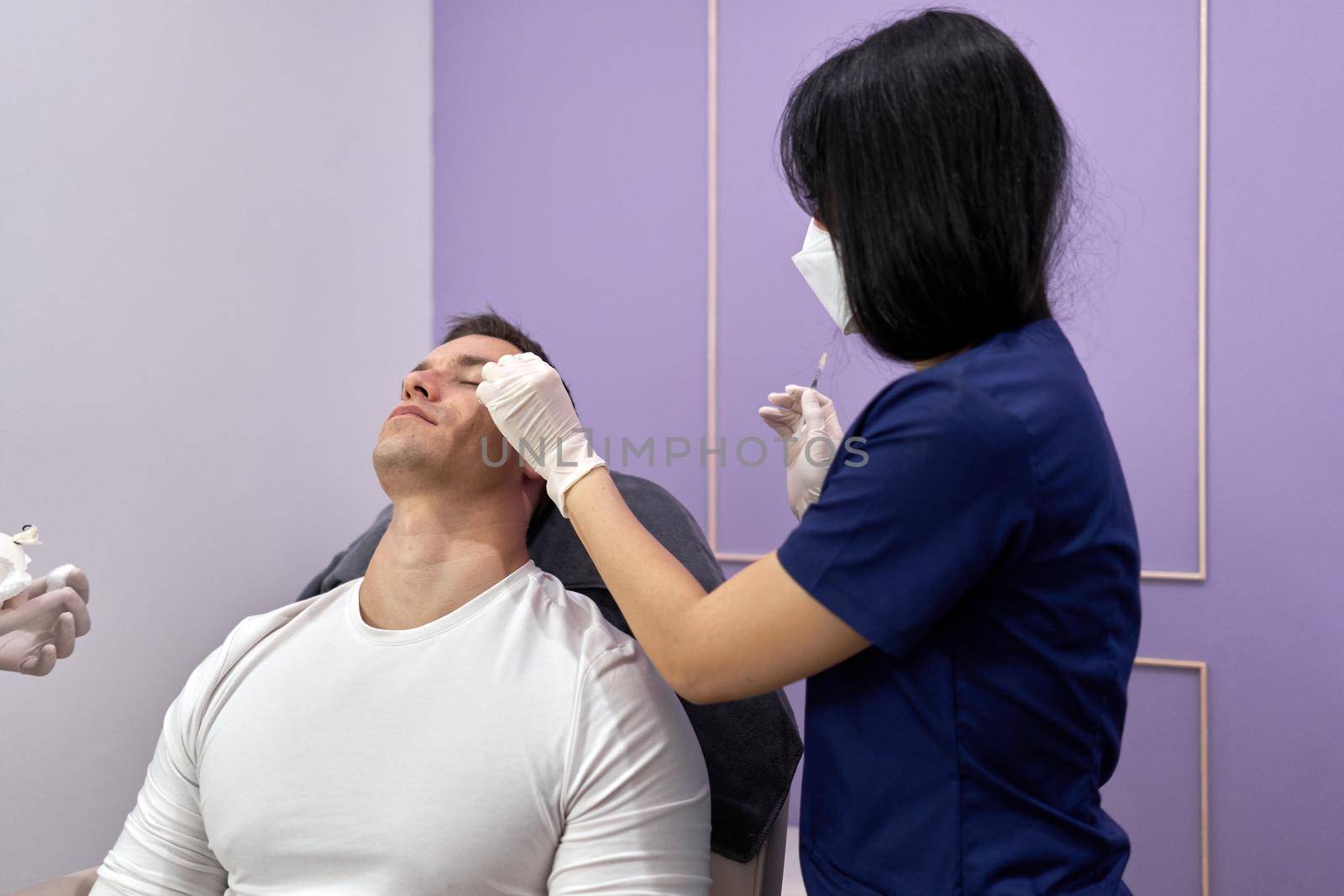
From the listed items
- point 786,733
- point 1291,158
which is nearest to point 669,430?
point 786,733

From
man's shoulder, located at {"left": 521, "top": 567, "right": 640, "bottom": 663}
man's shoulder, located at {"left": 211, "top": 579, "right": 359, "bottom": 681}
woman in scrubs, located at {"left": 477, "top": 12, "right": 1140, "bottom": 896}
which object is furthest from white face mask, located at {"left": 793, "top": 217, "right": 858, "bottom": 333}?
man's shoulder, located at {"left": 211, "top": 579, "right": 359, "bottom": 681}

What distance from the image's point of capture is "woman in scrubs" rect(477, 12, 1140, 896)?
0.74 m

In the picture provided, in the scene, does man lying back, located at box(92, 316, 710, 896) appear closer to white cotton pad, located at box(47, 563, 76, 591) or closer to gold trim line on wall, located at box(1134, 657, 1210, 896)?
white cotton pad, located at box(47, 563, 76, 591)

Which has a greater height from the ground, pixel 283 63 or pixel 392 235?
pixel 283 63

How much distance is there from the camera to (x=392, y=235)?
2.24 metres

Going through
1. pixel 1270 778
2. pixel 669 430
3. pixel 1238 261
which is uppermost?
pixel 1238 261

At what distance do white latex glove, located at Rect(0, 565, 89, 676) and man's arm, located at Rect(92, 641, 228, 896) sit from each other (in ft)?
0.51

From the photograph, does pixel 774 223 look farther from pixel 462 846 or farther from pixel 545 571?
pixel 462 846

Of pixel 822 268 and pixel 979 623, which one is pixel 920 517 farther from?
pixel 822 268

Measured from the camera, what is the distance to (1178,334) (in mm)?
1784

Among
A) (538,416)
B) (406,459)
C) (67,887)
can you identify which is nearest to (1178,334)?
(538,416)

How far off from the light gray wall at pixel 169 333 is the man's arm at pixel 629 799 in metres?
0.97

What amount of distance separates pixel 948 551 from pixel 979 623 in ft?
0.33

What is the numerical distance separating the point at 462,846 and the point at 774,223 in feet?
4.78
